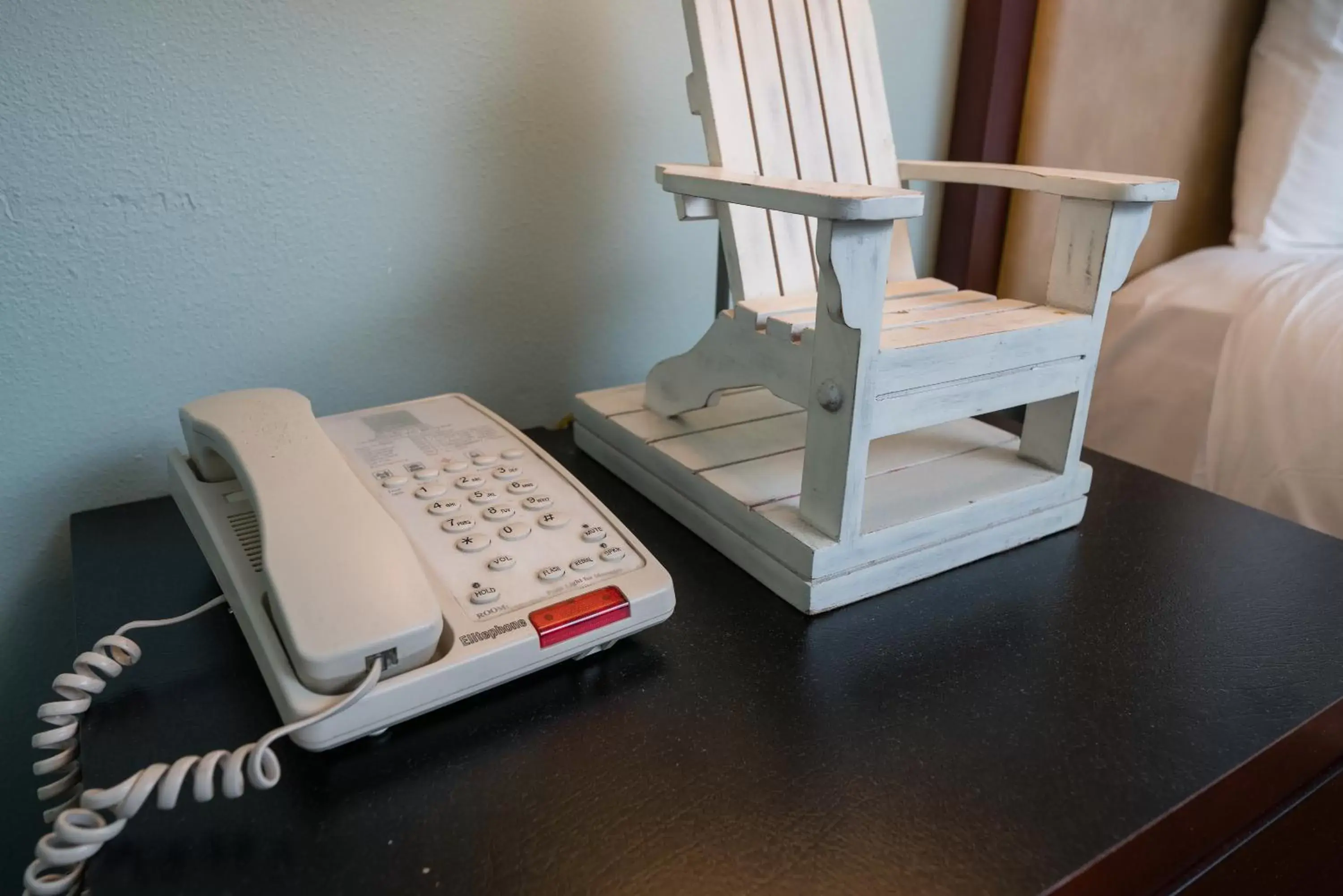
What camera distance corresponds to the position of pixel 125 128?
62 centimetres

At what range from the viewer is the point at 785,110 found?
27.8 inches

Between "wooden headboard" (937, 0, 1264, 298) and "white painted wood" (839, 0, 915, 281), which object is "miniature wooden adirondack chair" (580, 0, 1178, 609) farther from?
"wooden headboard" (937, 0, 1264, 298)

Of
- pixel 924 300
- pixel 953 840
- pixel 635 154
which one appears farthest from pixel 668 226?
pixel 953 840

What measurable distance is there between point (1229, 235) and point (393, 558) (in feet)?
4.43

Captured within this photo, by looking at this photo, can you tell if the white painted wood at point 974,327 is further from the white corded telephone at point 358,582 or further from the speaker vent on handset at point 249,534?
the speaker vent on handset at point 249,534

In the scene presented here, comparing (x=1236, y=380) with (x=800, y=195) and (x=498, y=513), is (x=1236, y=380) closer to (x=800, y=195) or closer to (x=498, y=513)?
(x=800, y=195)

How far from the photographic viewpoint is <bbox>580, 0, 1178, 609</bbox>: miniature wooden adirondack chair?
51cm

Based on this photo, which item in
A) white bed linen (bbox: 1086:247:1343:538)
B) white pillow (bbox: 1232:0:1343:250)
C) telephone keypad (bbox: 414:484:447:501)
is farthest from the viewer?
white pillow (bbox: 1232:0:1343:250)

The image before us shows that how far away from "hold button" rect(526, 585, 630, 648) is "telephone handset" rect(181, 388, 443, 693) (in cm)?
6

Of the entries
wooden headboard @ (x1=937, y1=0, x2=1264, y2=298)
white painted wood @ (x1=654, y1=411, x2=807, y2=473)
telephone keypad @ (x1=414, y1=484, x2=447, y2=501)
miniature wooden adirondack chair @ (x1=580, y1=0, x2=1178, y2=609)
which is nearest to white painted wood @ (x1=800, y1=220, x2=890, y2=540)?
miniature wooden adirondack chair @ (x1=580, y1=0, x2=1178, y2=609)

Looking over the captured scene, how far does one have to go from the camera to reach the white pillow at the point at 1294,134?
1.11 m

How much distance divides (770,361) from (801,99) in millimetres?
269

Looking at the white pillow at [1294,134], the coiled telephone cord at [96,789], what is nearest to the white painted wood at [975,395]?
the coiled telephone cord at [96,789]

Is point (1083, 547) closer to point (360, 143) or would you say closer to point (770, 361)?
point (770, 361)
